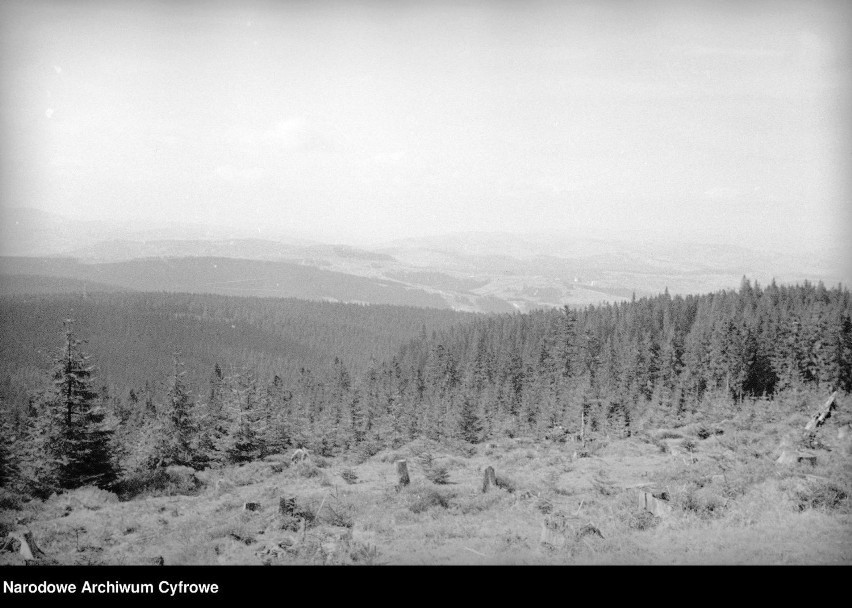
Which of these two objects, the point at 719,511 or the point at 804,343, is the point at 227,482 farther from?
the point at 804,343

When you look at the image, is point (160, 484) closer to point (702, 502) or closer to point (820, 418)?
point (702, 502)

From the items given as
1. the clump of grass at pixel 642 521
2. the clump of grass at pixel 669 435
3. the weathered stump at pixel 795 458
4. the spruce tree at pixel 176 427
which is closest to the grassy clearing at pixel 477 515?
the clump of grass at pixel 642 521

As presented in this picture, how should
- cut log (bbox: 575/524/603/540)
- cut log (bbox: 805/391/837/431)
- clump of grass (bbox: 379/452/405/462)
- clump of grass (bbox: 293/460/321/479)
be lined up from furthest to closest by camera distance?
clump of grass (bbox: 379/452/405/462), clump of grass (bbox: 293/460/321/479), cut log (bbox: 805/391/837/431), cut log (bbox: 575/524/603/540)

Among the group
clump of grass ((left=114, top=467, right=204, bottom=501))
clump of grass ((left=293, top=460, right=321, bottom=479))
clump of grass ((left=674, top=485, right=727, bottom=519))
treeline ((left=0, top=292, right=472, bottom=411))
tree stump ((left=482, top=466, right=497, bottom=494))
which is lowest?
treeline ((left=0, top=292, right=472, bottom=411))

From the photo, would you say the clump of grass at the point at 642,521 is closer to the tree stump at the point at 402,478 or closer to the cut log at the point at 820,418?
the tree stump at the point at 402,478

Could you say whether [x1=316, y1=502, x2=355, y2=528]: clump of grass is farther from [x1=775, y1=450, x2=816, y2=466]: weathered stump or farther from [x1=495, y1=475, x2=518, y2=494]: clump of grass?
[x1=775, y1=450, x2=816, y2=466]: weathered stump

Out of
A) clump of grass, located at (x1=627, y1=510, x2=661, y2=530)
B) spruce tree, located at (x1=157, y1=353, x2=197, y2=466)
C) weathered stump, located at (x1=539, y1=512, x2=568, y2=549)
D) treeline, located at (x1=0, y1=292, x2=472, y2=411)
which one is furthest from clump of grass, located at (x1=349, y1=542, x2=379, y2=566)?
treeline, located at (x1=0, y1=292, x2=472, y2=411)
